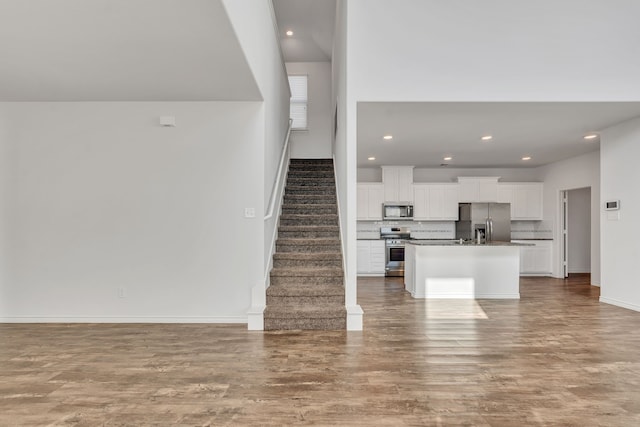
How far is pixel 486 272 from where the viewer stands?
578 cm

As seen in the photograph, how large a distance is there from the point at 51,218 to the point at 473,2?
585cm

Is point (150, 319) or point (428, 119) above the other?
point (428, 119)

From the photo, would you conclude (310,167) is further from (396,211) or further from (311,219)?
(396,211)

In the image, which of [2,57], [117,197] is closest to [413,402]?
[117,197]

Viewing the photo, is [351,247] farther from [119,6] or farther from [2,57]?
[2,57]

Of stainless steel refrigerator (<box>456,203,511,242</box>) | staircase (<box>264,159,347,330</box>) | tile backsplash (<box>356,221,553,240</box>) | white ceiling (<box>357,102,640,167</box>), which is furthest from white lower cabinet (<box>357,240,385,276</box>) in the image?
staircase (<box>264,159,347,330</box>)

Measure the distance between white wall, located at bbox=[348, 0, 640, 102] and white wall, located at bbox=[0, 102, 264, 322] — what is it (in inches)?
68.1

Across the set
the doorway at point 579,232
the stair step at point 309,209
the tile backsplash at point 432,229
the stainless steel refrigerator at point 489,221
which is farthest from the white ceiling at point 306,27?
the doorway at point 579,232

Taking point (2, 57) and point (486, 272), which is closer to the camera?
point (2, 57)

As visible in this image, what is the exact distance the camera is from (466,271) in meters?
5.76

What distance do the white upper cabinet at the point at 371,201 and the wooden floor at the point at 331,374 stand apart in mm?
4113

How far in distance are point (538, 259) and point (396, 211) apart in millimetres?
3544

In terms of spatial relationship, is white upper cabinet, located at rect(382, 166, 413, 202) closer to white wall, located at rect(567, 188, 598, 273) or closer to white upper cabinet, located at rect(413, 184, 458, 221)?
white upper cabinet, located at rect(413, 184, 458, 221)

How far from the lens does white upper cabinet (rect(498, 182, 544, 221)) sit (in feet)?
27.2
